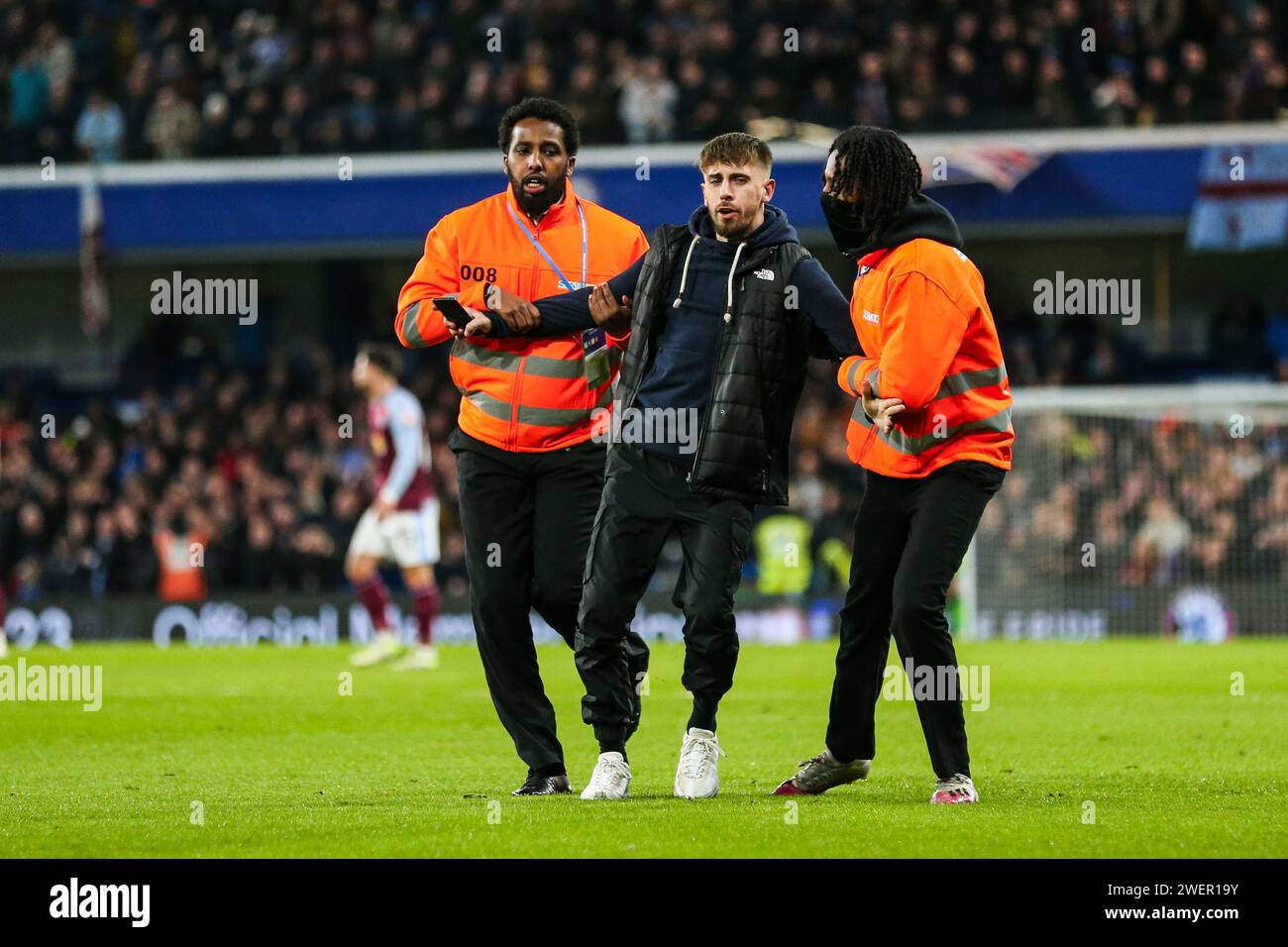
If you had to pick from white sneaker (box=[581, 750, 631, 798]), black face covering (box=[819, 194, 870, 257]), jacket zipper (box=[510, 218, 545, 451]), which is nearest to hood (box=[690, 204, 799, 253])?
black face covering (box=[819, 194, 870, 257])

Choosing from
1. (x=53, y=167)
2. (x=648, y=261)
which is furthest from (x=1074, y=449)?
(x=648, y=261)

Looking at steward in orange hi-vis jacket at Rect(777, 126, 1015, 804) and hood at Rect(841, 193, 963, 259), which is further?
hood at Rect(841, 193, 963, 259)

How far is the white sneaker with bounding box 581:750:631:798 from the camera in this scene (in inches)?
283

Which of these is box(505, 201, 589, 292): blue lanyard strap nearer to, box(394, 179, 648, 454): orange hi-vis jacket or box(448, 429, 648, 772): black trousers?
box(394, 179, 648, 454): orange hi-vis jacket

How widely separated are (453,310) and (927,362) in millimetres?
1780

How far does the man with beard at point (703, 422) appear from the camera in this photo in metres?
7.11

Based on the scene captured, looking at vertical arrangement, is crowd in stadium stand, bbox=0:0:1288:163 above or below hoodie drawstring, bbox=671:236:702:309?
above

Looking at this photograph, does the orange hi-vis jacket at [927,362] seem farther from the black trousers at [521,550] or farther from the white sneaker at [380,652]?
the white sneaker at [380,652]

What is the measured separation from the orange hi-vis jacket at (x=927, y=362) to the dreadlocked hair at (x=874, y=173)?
0.14 m

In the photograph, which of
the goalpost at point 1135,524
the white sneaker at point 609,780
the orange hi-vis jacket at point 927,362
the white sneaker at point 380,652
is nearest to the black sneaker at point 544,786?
the white sneaker at point 609,780

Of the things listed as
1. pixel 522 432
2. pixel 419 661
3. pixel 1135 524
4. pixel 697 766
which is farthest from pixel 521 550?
pixel 1135 524

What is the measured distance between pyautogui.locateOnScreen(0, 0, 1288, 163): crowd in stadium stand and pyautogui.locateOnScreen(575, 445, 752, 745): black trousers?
16435mm

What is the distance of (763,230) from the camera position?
7.24 m

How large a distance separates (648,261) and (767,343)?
0.55m
